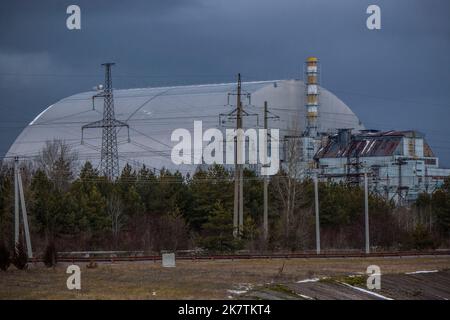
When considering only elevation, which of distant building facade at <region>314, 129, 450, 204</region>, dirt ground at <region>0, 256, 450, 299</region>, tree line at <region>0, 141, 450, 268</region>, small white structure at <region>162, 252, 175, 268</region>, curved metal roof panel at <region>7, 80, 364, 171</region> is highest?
curved metal roof panel at <region>7, 80, 364, 171</region>

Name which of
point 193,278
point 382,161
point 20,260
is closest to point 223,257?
point 20,260

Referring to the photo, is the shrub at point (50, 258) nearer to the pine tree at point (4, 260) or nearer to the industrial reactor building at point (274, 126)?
the pine tree at point (4, 260)

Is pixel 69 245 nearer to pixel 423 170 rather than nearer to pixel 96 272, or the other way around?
pixel 96 272

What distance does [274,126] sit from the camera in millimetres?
93562

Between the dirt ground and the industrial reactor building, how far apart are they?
5183 cm

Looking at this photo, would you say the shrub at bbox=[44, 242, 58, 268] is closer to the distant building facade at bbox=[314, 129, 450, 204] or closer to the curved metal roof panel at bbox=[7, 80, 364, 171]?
the curved metal roof panel at bbox=[7, 80, 364, 171]

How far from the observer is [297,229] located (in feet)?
173

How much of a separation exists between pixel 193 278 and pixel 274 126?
65.4 meters

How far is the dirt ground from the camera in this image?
935 inches

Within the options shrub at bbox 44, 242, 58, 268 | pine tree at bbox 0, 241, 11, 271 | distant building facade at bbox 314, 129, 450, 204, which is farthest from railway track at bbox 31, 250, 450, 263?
distant building facade at bbox 314, 129, 450, 204

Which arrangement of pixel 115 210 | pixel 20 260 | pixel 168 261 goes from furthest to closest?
pixel 115 210
pixel 168 261
pixel 20 260

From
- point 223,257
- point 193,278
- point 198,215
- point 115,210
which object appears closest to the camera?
point 193,278

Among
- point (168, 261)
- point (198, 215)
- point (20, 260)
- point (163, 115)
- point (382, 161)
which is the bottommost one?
point (168, 261)

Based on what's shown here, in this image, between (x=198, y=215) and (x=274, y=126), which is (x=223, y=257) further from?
(x=274, y=126)
